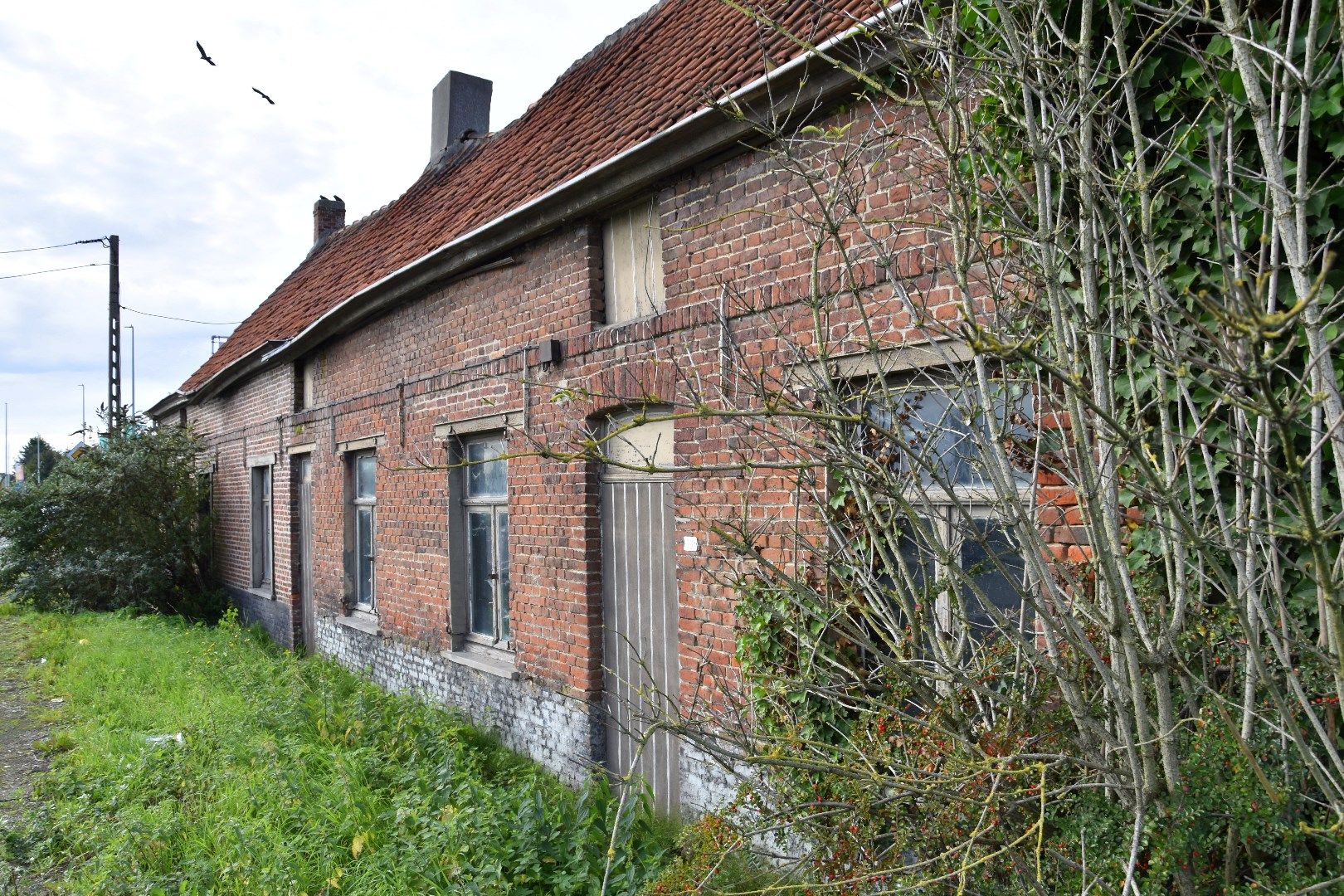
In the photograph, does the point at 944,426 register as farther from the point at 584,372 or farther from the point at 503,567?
the point at 503,567

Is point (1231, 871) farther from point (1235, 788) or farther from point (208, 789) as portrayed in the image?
point (208, 789)

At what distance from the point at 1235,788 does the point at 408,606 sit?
7.50 m

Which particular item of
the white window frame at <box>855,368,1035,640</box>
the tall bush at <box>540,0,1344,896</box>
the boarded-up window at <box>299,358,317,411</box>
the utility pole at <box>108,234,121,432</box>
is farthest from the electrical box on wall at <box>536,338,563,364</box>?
the utility pole at <box>108,234,121,432</box>

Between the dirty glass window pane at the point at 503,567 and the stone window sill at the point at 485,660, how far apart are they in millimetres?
172

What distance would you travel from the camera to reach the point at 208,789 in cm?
597

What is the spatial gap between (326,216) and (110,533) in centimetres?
641

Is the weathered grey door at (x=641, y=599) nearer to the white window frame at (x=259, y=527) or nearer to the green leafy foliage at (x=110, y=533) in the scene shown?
the white window frame at (x=259, y=527)

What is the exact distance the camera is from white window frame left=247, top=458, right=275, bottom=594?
1378 centimetres

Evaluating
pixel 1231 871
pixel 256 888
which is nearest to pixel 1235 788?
pixel 1231 871

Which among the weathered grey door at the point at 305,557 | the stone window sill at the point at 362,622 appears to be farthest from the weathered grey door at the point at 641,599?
the weathered grey door at the point at 305,557

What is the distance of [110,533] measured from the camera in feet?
50.0

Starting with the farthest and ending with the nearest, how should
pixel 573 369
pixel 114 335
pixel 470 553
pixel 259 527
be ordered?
pixel 114 335 → pixel 259 527 → pixel 470 553 → pixel 573 369

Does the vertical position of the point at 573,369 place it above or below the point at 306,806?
above

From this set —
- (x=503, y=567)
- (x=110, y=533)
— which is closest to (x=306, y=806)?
(x=503, y=567)
